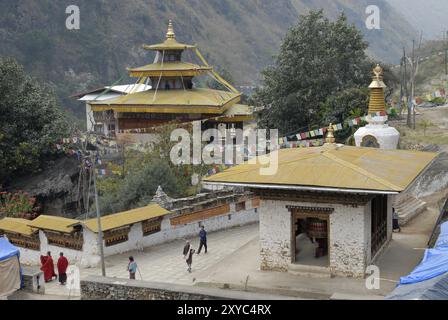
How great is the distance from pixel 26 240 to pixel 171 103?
17518 mm

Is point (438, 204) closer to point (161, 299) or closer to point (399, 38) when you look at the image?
point (161, 299)

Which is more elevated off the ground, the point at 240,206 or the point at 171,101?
the point at 171,101

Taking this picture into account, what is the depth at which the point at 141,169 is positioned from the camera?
90.4 ft

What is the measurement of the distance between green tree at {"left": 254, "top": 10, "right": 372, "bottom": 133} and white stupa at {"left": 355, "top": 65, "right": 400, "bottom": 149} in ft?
40.2

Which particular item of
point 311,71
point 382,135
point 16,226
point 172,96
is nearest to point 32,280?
point 16,226

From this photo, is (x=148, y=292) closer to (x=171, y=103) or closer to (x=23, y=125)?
(x=23, y=125)

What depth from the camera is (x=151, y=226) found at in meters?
21.8

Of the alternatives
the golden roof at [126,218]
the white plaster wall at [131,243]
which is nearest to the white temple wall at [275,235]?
the golden roof at [126,218]

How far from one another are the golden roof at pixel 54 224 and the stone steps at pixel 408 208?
37.9 ft

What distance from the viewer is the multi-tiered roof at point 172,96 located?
3787 centimetres

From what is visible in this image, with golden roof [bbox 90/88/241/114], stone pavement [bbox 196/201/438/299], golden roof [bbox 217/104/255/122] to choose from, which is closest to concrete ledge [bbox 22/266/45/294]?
stone pavement [bbox 196/201/438/299]

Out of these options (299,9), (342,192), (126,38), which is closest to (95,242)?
(342,192)

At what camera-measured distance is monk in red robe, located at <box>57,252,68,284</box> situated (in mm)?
18109

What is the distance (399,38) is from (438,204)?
141911 mm
